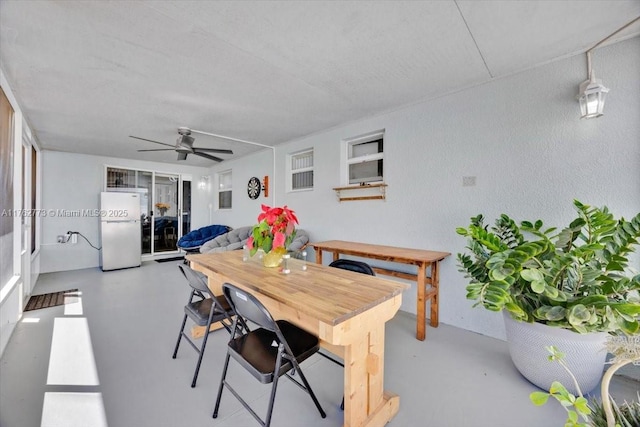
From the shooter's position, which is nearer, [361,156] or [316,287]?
[316,287]

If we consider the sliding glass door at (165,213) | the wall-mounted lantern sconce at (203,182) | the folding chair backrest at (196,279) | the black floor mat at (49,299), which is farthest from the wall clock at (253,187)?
the folding chair backrest at (196,279)

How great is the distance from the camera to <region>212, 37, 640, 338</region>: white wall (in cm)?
206

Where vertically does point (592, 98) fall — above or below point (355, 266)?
above

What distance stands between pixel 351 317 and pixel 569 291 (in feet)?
5.20

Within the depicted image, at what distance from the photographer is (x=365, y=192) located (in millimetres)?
3689

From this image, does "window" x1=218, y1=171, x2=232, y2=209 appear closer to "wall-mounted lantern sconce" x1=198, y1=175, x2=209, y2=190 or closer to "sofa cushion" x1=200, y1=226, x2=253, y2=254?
"wall-mounted lantern sconce" x1=198, y1=175, x2=209, y2=190

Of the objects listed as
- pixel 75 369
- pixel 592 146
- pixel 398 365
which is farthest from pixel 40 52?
pixel 592 146

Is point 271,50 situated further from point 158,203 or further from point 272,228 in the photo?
point 158,203

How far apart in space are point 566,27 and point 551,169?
42.2 inches

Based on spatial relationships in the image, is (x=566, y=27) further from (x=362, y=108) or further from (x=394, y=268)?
(x=394, y=268)

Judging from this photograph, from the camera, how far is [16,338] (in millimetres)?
2562

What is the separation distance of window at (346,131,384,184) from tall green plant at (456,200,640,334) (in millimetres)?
1975

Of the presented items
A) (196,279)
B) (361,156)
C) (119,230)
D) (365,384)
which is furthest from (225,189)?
(365,384)

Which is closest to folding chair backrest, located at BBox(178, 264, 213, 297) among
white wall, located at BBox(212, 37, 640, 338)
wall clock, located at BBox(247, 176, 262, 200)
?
white wall, located at BBox(212, 37, 640, 338)
